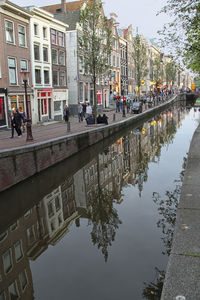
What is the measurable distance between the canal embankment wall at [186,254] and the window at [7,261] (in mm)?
3680

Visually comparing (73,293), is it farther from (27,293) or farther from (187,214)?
(187,214)

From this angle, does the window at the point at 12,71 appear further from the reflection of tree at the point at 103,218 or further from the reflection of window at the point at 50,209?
the reflection of window at the point at 50,209

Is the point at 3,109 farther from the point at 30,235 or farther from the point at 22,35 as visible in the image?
the point at 30,235

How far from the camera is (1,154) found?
10.9 meters

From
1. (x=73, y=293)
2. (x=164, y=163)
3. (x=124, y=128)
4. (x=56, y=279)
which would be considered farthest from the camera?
(x=124, y=128)

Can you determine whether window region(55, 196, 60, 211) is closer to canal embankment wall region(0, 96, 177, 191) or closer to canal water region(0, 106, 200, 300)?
canal water region(0, 106, 200, 300)

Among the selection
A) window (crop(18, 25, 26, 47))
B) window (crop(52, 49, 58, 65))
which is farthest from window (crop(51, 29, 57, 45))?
window (crop(18, 25, 26, 47))

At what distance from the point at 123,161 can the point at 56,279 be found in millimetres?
10526

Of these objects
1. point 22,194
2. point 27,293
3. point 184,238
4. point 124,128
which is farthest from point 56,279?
point 124,128

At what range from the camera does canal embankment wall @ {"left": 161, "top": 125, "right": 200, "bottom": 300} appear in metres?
4.46

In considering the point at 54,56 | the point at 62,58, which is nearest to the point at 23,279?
the point at 54,56

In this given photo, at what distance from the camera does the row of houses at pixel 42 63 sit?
24906 millimetres

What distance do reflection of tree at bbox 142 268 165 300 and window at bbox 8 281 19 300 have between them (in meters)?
2.42

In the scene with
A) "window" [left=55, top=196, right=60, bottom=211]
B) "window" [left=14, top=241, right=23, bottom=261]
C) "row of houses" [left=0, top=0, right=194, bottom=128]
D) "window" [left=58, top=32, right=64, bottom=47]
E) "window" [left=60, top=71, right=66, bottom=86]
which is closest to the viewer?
Answer: "window" [left=14, top=241, right=23, bottom=261]
